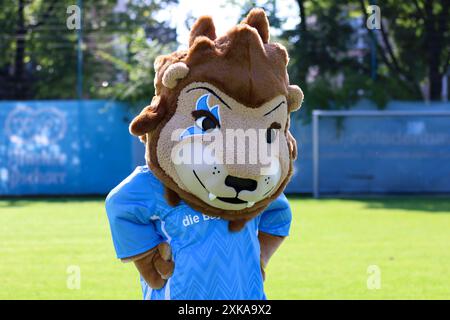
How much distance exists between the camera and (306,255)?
31.7 ft

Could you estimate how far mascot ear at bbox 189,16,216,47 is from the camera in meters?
4.13

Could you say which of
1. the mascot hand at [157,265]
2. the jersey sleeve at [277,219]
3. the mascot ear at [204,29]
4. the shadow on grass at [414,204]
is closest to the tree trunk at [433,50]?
the shadow on grass at [414,204]

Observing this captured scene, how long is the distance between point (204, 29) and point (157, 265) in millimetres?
1155

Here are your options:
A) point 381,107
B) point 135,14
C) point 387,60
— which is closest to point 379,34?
point 387,60

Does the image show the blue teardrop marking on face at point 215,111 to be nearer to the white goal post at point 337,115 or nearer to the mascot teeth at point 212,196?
the mascot teeth at point 212,196

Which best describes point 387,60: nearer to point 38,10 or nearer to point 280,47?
point 38,10

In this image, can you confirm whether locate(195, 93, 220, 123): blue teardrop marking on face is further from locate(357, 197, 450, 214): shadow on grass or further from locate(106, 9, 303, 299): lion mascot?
locate(357, 197, 450, 214): shadow on grass

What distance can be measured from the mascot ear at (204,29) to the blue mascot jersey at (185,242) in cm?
70

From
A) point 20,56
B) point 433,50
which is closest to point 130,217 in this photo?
point 433,50

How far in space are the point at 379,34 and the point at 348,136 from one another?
3890 mm

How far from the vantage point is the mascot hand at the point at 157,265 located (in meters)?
3.98
